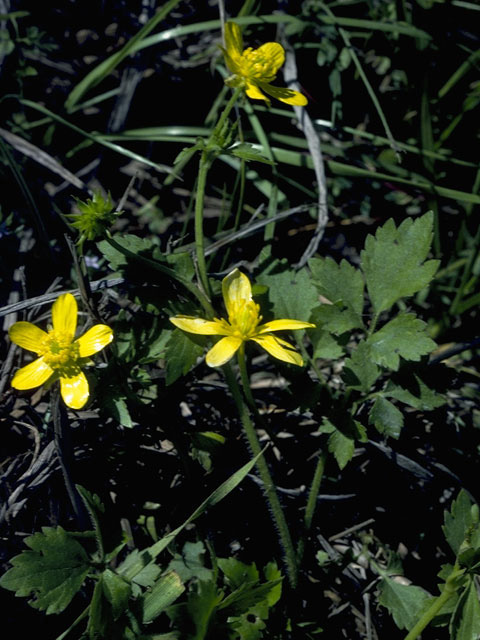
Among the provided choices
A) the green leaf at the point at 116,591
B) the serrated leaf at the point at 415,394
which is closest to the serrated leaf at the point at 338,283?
the serrated leaf at the point at 415,394

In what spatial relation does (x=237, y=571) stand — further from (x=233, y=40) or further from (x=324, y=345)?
(x=233, y=40)

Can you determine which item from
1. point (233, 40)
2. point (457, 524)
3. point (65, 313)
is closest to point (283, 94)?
point (233, 40)

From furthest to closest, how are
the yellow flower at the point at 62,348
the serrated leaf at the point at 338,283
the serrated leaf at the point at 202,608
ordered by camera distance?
1. the serrated leaf at the point at 338,283
2. the yellow flower at the point at 62,348
3. the serrated leaf at the point at 202,608

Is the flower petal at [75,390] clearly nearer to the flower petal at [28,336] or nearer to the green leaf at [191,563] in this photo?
the flower petal at [28,336]

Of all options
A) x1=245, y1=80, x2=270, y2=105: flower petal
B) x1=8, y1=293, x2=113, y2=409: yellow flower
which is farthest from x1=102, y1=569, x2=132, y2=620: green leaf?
x1=245, y1=80, x2=270, y2=105: flower petal

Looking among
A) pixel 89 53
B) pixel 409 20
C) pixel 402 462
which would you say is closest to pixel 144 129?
pixel 89 53

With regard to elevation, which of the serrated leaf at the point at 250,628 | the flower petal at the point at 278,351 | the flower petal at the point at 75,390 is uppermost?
the flower petal at the point at 278,351

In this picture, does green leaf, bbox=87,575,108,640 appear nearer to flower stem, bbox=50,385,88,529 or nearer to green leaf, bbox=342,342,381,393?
flower stem, bbox=50,385,88,529

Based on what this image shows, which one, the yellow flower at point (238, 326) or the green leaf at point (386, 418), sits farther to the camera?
the green leaf at point (386, 418)
